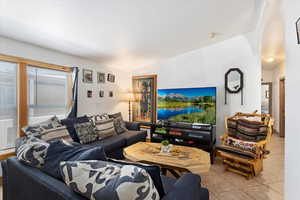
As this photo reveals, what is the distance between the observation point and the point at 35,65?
2.59 m

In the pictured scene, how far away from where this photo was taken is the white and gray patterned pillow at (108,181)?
0.70 metres

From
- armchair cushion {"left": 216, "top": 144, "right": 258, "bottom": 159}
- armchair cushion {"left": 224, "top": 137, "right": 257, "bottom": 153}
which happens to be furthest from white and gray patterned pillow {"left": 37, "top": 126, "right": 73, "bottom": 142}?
armchair cushion {"left": 224, "top": 137, "right": 257, "bottom": 153}

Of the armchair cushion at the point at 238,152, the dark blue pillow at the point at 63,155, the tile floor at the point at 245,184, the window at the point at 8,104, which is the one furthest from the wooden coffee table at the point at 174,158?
the window at the point at 8,104

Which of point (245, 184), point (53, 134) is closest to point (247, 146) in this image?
point (245, 184)

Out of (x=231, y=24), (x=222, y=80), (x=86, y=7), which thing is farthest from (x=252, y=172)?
(x=86, y=7)

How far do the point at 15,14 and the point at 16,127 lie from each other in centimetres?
179

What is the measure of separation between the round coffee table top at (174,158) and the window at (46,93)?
1.89 meters

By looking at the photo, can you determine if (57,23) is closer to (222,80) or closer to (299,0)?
(299,0)

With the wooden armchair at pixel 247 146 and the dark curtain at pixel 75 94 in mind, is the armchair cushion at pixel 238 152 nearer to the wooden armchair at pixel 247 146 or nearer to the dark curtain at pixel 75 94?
the wooden armchair at pixel 247 146

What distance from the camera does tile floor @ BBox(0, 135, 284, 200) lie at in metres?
1.82

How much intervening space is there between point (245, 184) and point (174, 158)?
3.87 feet

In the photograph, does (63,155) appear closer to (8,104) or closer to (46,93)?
(8,104)

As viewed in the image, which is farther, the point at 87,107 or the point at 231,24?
the point at 87,107

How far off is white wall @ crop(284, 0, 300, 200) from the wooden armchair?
125 centimetres
